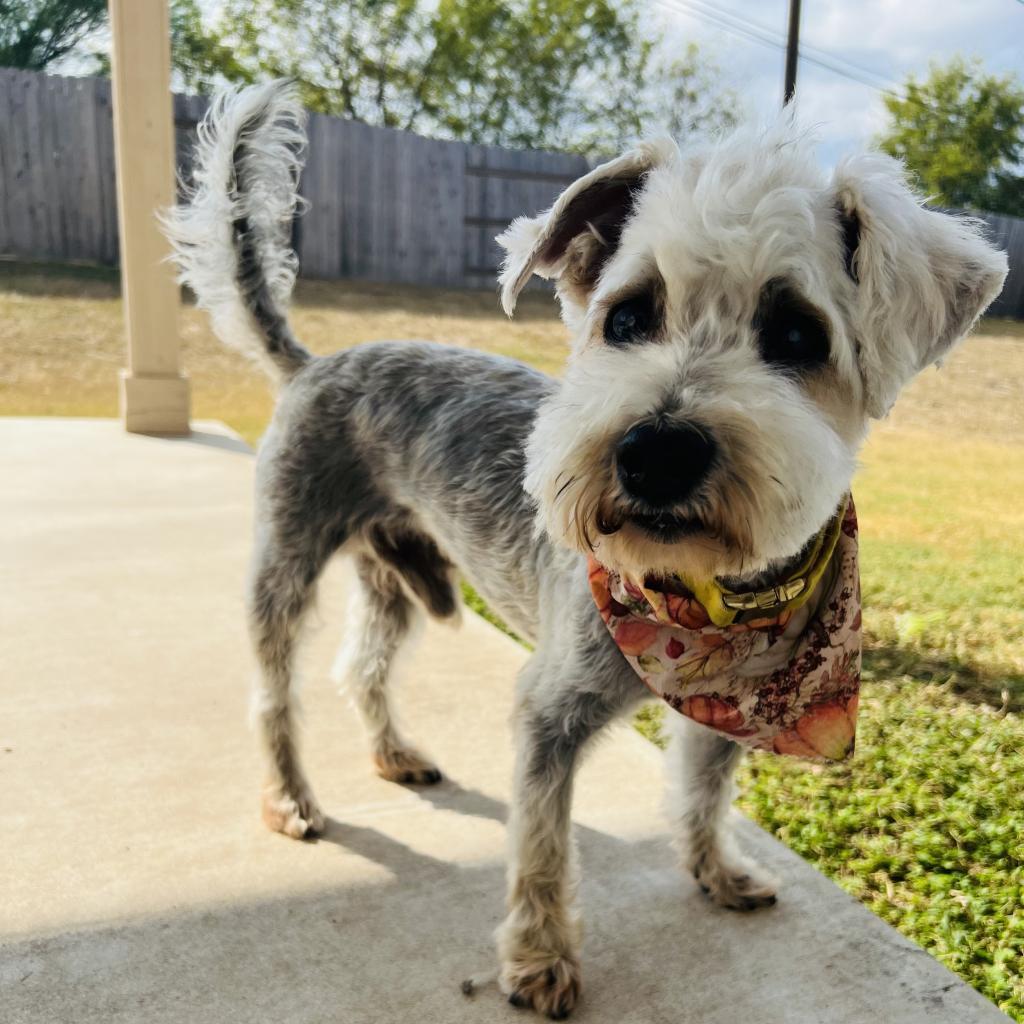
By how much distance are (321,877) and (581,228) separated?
5.75ft

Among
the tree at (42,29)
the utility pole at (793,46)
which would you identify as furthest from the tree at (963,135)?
the tree at (42,29)

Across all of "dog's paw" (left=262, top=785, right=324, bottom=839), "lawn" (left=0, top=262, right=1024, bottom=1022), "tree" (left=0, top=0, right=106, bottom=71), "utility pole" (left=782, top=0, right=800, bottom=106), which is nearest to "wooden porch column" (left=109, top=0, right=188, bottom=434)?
"lawn" (left=0, top=262, right=1024, bottom=1022)

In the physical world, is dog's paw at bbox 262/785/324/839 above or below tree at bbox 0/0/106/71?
below

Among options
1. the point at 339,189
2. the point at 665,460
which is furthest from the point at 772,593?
the point at 339,189

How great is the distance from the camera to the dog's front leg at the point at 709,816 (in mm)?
2367

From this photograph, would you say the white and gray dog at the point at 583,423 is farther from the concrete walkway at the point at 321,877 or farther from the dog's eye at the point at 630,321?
the concrete walkway at the point at 321,877

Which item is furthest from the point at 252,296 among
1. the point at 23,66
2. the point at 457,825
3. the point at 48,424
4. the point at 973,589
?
the point at 23,66

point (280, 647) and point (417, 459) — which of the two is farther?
point (280, 647)

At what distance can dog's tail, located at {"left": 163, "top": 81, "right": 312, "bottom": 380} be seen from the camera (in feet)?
9.36

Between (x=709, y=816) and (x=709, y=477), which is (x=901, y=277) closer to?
(x=709, y=477)

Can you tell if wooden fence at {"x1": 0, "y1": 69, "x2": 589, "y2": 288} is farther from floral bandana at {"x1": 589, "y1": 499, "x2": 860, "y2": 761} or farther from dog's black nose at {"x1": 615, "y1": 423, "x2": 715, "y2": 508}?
dog's black nose at {"x1": 615, "y1": 423, "x2": 715, "y2": 508}

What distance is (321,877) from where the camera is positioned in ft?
8.01

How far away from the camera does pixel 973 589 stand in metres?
4.69

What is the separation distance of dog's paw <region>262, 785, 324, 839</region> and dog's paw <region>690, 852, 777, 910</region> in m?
1.05
